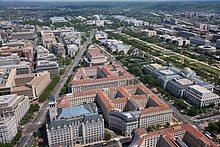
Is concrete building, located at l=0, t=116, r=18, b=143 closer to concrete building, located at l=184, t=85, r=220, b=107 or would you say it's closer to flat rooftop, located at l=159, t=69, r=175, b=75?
concrete building, located at l=184, t=85, r=220, b=107

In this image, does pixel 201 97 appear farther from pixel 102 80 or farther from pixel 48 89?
pixel 48 89

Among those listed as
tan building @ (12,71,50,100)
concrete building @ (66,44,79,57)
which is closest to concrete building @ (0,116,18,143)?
tan building @ (12,71,50,100)

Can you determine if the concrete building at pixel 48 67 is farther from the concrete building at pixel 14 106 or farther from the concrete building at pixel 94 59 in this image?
the concrete building at pixel 14 106

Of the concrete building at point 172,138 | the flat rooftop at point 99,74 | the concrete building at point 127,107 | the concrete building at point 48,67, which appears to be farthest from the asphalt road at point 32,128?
the concrete building at point 48,67

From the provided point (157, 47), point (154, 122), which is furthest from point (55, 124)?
point (157, 47)

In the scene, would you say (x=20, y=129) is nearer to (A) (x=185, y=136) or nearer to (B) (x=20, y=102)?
(B) (x=20, y=102)

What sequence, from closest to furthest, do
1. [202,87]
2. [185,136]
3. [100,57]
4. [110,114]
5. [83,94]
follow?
[185,136] < [110,114] < [83,94] < [202,87] < [100,57]
